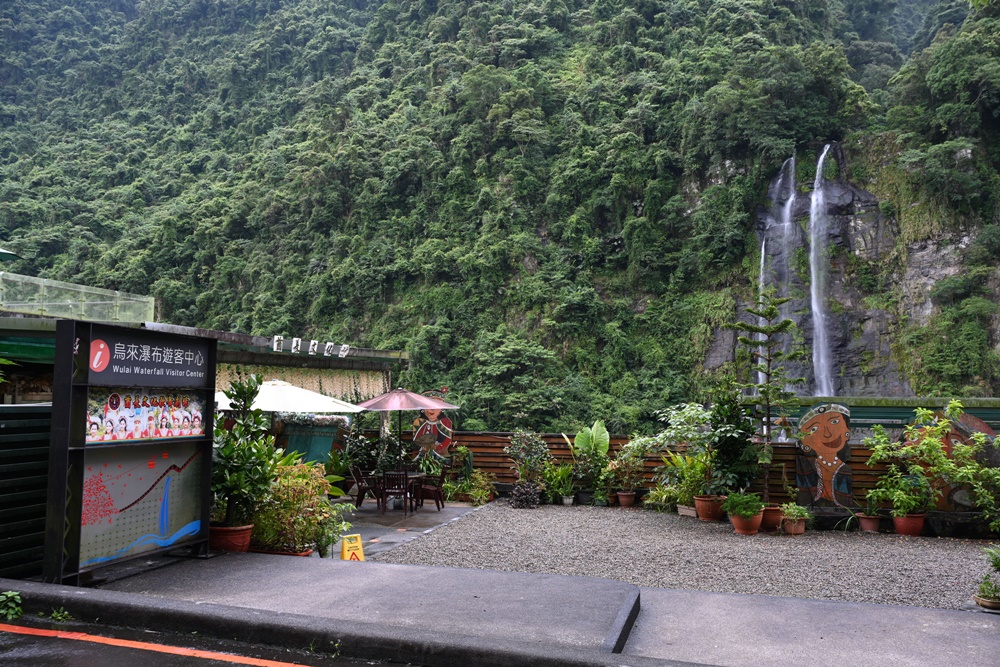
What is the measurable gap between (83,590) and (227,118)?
63.6 metres

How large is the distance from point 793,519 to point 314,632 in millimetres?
7865

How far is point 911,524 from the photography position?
33.6ft

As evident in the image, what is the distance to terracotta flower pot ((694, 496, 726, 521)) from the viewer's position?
11320 mm

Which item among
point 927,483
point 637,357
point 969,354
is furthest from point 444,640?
point 637,357

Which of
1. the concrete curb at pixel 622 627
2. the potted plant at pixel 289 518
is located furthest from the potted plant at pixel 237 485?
the concrete curb at pixel 622 627

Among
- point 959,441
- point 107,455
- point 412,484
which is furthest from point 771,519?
point 107,455

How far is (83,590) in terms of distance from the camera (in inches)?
201

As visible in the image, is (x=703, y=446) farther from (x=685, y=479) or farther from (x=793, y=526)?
(x=793, y=526)

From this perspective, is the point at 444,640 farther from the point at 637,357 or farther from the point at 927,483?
the point at 637,357

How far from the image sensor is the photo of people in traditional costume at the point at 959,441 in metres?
10.2

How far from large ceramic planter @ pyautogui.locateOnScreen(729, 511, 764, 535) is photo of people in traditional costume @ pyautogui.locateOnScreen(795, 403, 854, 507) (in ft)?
3.45

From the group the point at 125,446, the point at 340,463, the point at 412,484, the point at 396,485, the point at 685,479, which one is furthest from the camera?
the point at 340,463

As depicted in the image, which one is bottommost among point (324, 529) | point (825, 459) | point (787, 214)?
point (324, 529)

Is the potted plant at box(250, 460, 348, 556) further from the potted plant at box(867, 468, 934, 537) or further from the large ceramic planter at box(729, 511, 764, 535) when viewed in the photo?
the potted plant at box(867, 468, 934, 537)
